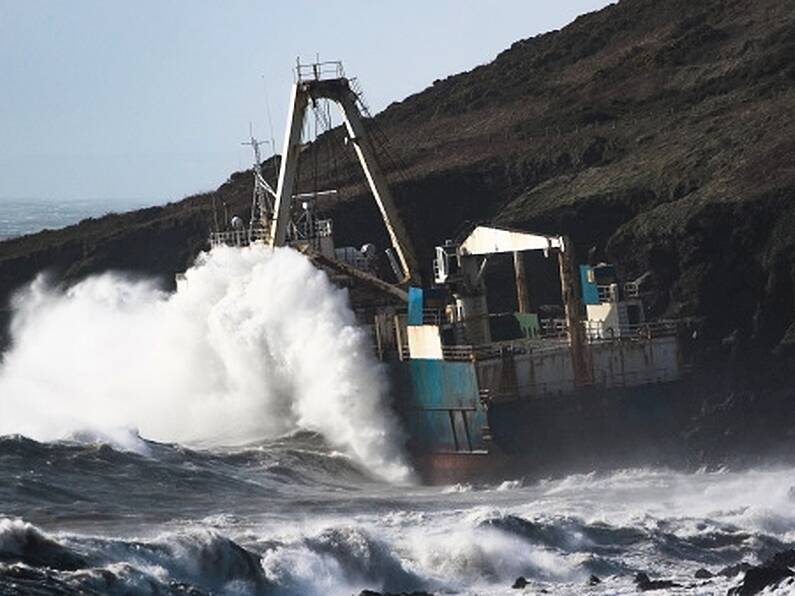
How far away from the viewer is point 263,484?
1959 inches

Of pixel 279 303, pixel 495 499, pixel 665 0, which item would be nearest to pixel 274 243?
pixel 279 303

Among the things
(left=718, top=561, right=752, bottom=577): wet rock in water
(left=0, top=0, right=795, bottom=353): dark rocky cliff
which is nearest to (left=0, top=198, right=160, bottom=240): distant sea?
(left=0, top=0, right=795, bottom=353): dark rocky cliff

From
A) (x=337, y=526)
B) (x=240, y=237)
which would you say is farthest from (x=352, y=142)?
(x=337, y=526)

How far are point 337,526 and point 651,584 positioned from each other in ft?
17.2

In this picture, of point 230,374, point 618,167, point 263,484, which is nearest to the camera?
point 263,484

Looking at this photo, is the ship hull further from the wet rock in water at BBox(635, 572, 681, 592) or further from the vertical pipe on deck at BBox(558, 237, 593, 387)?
the wet rock in water at BBox(635, 572, 681, 592)

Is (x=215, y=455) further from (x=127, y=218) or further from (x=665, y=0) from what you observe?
(x=665, y=0)

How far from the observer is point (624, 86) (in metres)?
85.5

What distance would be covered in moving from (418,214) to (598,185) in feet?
17.1

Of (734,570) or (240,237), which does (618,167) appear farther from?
(734,570)

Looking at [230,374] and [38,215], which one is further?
[38,215]

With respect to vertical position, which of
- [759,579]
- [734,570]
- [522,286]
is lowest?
[734,570]

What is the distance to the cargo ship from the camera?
5150 cm

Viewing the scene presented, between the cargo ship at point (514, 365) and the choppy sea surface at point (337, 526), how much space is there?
1230mm
